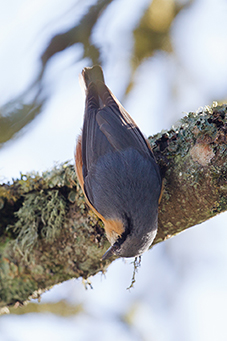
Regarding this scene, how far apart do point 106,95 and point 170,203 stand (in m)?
1.33

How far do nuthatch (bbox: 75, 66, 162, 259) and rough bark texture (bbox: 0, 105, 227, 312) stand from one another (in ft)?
0.30

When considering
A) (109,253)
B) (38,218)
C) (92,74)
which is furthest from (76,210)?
(92,74)

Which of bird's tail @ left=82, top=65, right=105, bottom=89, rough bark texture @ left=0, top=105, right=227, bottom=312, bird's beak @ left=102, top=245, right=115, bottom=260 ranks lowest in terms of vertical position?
bird's beak @ left=102, top=245, right=115, bottom=260

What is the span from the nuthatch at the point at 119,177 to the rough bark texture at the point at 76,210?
9cm

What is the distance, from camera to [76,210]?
2.73 meters

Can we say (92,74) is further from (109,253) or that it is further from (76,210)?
(109,253)

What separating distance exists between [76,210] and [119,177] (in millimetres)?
416

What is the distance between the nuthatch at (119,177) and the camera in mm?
2469

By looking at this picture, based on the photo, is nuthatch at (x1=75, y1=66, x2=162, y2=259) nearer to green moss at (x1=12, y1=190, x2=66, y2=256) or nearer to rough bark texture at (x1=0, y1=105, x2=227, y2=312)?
rough bark texture at (x1=0, y1=105, x2=227, y2=312)

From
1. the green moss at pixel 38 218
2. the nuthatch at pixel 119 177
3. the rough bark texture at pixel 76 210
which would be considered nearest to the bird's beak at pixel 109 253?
the nuthatch at pixel 119 177

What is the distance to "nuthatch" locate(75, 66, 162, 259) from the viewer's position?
97.2 inches

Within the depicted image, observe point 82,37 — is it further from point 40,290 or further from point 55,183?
point 40,290

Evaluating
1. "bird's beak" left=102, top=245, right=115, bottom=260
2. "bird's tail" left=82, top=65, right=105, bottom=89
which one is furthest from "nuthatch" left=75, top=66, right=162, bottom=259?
"bird's tail" left=82, top=65, right=105, bottom=89

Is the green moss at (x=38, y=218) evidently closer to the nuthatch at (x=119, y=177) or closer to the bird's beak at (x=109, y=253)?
the nuthatch at (x=119, y=177)
